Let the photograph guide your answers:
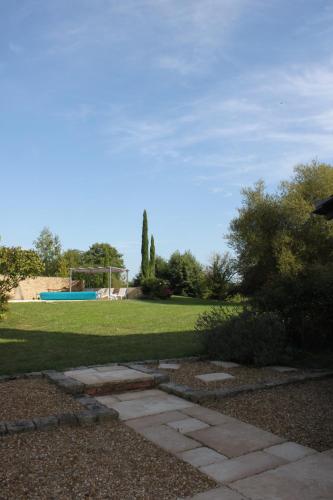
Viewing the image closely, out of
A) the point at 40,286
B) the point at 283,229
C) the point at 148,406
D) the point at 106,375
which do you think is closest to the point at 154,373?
the point at 106,375

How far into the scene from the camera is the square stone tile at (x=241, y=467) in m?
2.77

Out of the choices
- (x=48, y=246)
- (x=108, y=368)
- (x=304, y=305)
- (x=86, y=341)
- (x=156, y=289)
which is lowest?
(x=86, y=341)

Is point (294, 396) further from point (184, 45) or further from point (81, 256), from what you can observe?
point (81, 256)

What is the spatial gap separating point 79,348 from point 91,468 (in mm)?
5523

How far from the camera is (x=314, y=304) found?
7527mm

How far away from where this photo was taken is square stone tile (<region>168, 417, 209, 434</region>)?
3.71 metres

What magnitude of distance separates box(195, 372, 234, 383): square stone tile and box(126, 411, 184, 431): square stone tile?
142 centimetres

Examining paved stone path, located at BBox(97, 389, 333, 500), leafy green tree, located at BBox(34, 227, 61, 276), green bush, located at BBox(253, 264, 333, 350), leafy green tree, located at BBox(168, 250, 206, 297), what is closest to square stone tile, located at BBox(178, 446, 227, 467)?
paved stone path, located at BBox(97, 389, 333, 500)

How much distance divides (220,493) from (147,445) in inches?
36.9

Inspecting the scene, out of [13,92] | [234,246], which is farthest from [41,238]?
[13,92]

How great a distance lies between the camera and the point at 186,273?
113 ft

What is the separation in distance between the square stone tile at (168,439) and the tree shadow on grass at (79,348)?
296 cm

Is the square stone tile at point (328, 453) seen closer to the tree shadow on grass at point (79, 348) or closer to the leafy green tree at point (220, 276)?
the tree shadow on grass at point (79, 348)

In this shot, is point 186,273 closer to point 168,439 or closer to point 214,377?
point 214,377
